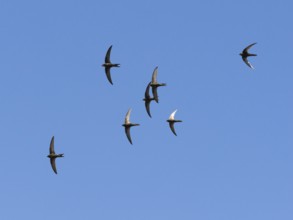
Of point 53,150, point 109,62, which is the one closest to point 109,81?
point 109,62

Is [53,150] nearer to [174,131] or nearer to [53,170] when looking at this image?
[53,170]

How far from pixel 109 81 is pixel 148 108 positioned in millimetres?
6371

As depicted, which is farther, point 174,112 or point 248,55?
point 174,112

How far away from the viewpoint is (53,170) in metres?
147

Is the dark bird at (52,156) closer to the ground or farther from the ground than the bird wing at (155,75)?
closer to the ground

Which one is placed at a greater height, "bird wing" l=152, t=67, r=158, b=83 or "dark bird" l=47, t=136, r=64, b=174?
"bird wing" l=152, t=67, r=158, b=83

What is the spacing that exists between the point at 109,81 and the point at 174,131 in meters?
11.3

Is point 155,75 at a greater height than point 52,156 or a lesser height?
greater

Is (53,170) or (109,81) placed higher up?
(109,81)

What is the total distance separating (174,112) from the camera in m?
151

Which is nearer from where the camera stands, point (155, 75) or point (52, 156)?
point (155, 75)

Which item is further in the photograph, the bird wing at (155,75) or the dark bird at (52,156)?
the dark bird at (52,156)

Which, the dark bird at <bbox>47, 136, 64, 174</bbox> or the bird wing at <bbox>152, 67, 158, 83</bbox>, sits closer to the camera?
the bird wing at <bbox>152, 67, 158, 83</bbox>

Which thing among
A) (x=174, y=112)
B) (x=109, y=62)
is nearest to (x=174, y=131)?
(x=174, y=112)
